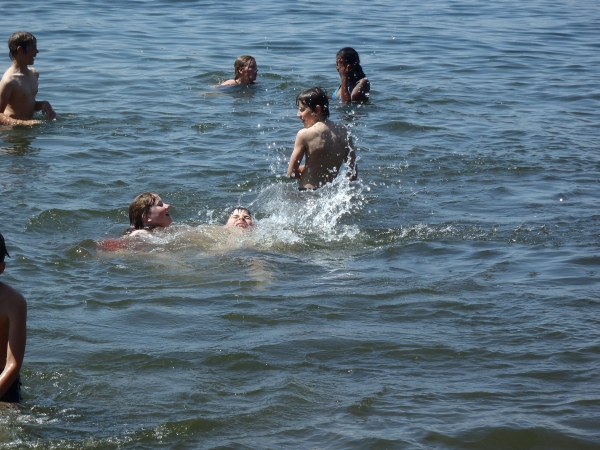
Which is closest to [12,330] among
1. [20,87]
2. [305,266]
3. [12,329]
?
[12,329]

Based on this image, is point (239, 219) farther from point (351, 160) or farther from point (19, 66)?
point (19, 66)

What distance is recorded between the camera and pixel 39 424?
4.79 meters

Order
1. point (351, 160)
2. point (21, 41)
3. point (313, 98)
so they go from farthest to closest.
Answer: point (21, 41)
point (351, 160)
point (313, 98)

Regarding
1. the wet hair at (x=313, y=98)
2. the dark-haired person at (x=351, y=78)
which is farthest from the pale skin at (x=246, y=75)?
the wet hair at (x=313, y=98)

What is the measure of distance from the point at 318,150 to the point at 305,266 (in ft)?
6.62

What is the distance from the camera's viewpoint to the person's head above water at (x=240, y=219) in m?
8.10

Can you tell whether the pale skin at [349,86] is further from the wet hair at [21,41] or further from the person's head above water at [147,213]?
the person's head above water at [147,213]

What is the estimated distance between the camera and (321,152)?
Answer: 909 cm

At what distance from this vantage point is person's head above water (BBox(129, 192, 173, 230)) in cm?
785

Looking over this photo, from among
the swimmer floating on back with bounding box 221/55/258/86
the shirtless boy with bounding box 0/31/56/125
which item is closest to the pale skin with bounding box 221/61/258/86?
the swimmer floating on back with bounding box 221/55/258/86

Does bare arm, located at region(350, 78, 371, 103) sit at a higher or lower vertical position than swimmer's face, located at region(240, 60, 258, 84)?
lower

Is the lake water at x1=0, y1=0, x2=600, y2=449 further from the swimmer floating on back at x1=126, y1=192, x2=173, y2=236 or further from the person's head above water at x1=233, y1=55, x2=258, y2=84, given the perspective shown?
the person's head above water at x1=233, y1=55, x2=258, y2=84

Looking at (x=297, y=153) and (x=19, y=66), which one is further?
(x=19, y=66)

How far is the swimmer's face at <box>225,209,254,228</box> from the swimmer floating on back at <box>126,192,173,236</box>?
577 millimetres
